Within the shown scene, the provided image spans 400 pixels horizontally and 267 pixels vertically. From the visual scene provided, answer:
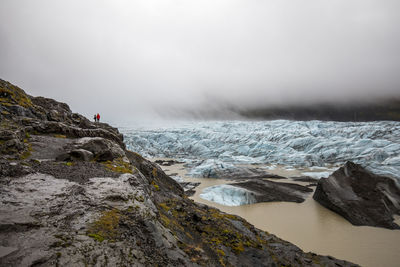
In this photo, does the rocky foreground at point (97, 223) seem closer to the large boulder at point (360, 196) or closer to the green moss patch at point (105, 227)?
the green moss patch at point (105, 227)

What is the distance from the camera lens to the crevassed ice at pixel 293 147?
134ft

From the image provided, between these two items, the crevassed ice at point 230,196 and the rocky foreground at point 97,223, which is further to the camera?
the crevassed ice at point 230,196

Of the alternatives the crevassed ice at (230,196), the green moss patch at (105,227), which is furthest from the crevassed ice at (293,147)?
the green moss patch at (105,227)

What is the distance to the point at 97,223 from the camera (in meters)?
3.24

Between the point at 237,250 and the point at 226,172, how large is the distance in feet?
85.3

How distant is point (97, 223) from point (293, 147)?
6352cm

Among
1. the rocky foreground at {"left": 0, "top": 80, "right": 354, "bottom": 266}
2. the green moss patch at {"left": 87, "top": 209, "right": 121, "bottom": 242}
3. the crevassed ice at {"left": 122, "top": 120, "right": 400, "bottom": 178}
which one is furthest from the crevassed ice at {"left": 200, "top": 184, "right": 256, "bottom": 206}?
the crevassed ice at {"left": 122, "top": 120, "right": 400, "bottom": 178}

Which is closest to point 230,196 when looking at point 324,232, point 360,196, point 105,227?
point 324,232

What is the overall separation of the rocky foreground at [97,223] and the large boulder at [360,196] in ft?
33.4

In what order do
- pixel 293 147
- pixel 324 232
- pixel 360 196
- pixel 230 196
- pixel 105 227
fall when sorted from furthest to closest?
1. pixel 293 147
2. pixel 230 196
3. pixel 360 196
4. pixel 324 232
5. pixel 105 227

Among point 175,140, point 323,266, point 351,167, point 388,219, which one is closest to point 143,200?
point 323,266

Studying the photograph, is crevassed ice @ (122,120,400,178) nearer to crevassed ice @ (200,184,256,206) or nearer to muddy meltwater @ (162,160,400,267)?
muddy meltwater @ (162,160,400,267)

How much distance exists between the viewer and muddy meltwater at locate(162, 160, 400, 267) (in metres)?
10.0

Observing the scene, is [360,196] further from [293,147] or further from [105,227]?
[293,147]
